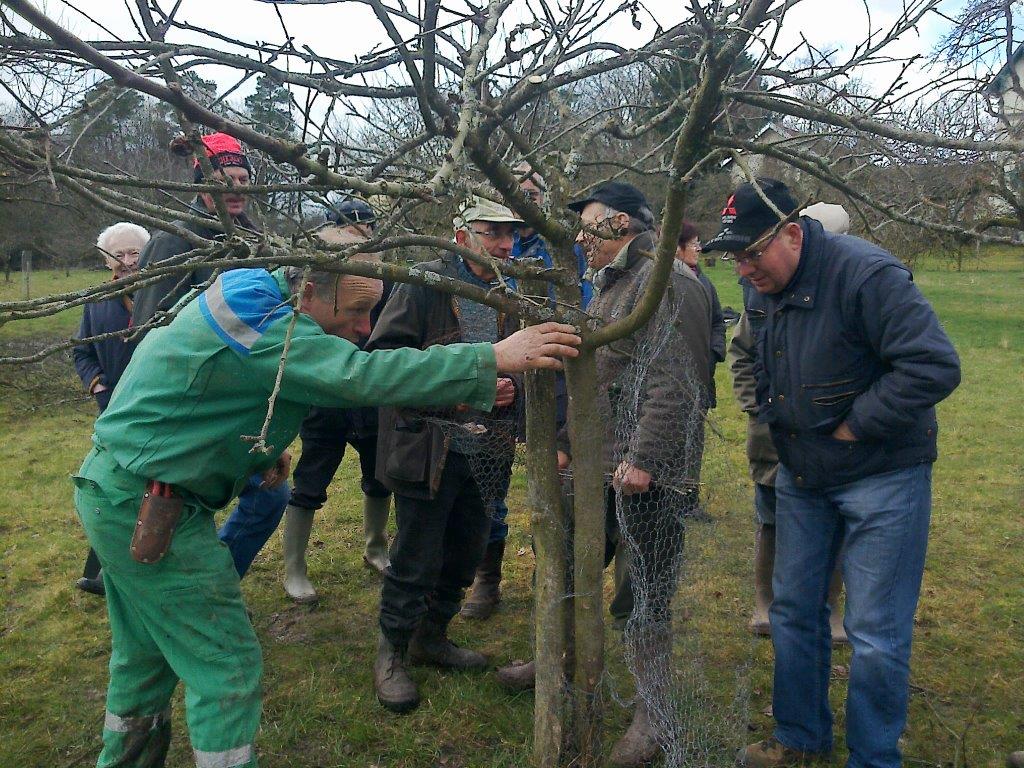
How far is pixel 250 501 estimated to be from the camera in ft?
13.1

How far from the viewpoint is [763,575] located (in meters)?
4.50

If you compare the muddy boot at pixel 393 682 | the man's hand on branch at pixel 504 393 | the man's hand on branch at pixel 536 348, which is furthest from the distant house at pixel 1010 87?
the muddy boot at pixel 393 682

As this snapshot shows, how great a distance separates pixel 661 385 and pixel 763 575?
189cm

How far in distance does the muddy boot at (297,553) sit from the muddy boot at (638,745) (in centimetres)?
219

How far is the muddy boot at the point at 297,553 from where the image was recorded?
186 inches

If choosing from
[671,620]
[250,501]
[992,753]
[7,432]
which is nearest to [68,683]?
[250,501]

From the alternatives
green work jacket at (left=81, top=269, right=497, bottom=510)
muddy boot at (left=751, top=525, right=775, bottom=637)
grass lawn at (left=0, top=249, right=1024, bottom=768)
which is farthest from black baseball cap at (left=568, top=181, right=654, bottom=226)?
muddy boot at (left=751, top=525, right=775, bottom=637)

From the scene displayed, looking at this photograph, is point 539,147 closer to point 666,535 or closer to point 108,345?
point 666,535

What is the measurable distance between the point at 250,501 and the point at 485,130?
2.40 meters

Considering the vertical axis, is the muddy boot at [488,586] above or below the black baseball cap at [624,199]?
below

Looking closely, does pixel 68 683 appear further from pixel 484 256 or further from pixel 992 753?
pixel 992 753

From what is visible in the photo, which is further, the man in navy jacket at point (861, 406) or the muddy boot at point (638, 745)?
the muddy boot at point (638, 745)

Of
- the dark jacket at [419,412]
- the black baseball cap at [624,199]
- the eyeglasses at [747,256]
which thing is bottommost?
the dark jacket at [419,412]

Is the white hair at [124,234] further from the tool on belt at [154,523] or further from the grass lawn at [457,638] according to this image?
the tool on belt at [154,523]
